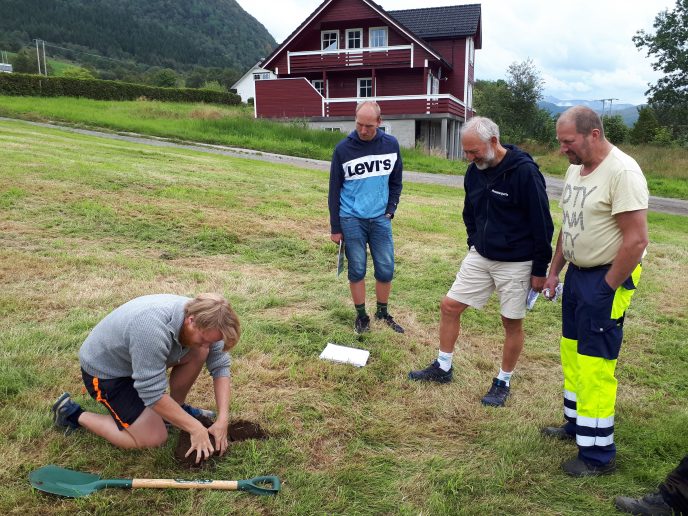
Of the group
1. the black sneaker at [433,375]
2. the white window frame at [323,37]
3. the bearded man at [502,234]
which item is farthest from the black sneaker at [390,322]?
the white window frame at [323,37]

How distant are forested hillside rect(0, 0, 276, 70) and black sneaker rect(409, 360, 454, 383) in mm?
127497

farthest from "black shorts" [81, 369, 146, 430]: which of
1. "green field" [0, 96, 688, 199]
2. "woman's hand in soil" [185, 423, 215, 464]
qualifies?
"green field" [0, 96, 688, 199]

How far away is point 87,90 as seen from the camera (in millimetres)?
34000

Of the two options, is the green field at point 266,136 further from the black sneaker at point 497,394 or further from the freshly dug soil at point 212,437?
the freshly dug soil at point 212,437

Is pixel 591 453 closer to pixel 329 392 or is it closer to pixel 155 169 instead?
pixel 329 392

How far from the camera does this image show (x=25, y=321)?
434 centimetres

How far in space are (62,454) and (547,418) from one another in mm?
2813

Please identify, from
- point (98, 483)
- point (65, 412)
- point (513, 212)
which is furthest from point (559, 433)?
point (65, 412)

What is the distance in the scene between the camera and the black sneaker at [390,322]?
4773 mm

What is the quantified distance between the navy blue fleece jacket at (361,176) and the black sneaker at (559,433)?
2115 mm

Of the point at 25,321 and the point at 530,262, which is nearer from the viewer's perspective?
the point at 530,262

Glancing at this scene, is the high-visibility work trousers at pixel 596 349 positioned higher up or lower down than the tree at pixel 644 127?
lower down

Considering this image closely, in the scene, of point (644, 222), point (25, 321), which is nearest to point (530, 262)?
point (644, 222)

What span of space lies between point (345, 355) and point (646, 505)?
2148 millimetres
